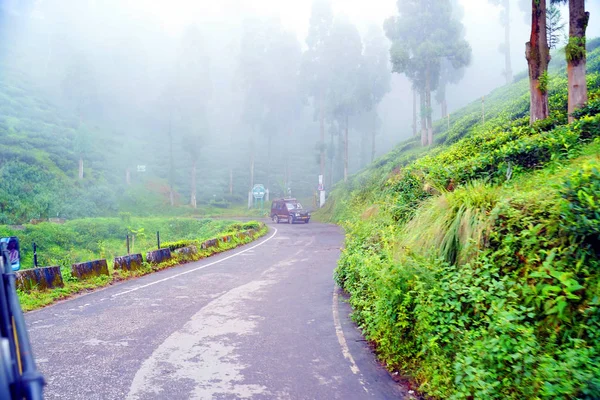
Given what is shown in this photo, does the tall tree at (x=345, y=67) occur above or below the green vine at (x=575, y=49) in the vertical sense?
above

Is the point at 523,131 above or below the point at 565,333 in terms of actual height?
above

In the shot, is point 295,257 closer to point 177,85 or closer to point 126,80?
point 177,85

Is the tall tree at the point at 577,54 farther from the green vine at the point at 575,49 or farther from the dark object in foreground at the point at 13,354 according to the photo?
the dark object in foreground at the point at 13,354

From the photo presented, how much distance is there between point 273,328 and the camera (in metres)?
7.16

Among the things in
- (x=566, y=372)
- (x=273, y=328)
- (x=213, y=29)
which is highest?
(x=213, y=29)

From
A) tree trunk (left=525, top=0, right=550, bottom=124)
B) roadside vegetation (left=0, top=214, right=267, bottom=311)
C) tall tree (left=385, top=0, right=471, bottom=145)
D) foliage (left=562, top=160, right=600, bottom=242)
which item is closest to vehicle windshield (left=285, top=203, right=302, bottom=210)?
roadside vegetation (left=0, top=214, right=267, bottom=311)

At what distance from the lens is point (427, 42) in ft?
105

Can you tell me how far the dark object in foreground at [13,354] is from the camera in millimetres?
1760

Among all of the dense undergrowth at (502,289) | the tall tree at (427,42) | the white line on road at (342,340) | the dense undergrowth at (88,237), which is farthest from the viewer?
the tall tree at (427,42)

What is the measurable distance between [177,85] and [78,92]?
10851 mm

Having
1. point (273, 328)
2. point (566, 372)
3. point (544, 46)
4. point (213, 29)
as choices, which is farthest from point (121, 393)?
point (213, 29)

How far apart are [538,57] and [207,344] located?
39.6ft

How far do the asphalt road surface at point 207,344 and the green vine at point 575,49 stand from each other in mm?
8623

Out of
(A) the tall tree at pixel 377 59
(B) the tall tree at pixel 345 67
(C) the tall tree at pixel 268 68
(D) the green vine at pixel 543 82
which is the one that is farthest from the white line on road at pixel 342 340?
(C) the tall tree at pixel 268 68
